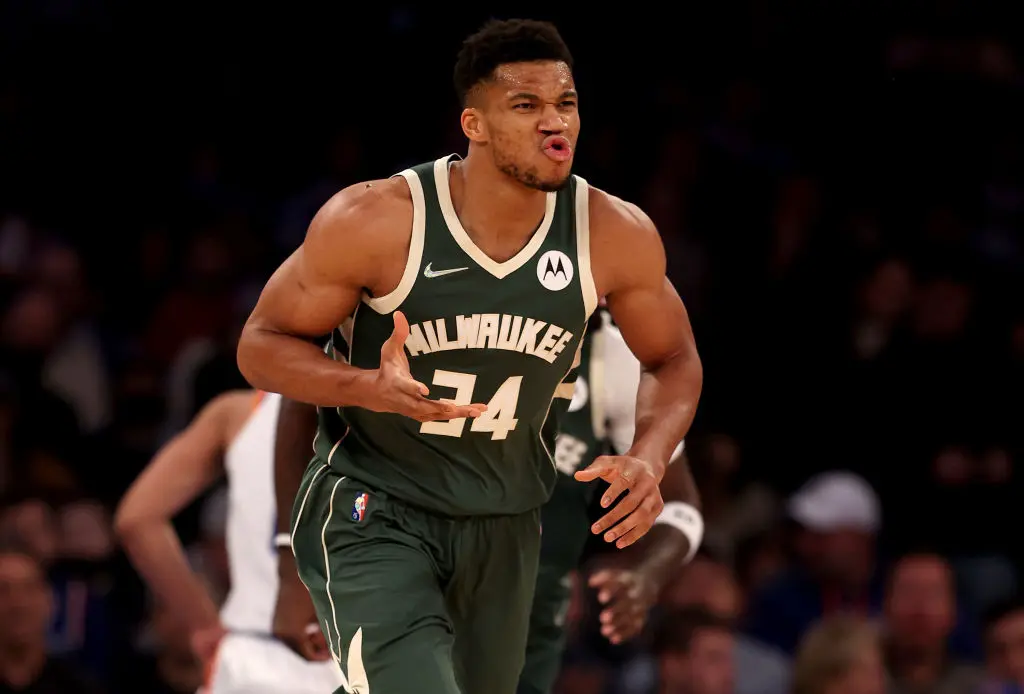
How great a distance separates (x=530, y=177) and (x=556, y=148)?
91 millimetres

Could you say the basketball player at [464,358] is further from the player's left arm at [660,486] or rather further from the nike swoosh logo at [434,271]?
the player's left arm at [660,486]

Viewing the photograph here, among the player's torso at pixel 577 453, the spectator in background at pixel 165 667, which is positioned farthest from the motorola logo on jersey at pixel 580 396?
the spectator in background at pixel 165 667

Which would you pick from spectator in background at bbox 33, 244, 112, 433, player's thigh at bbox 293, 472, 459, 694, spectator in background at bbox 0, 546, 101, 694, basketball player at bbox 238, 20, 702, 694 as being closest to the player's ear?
basketball player at bbox 238, 20, 702, 694

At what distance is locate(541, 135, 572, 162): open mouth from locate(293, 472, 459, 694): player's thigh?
2.94 ft

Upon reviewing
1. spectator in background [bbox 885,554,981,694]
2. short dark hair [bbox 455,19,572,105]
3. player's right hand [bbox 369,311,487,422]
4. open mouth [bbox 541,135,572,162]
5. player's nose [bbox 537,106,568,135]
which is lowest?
spectator in background [bbox 885,554,981,694]

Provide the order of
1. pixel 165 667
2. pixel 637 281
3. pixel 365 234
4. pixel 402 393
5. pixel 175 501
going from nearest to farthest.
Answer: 1. pixel 402 393
2. pixel 365 234
3. pixel 637 281
4. pixel 175 501
5. pixel 165 667

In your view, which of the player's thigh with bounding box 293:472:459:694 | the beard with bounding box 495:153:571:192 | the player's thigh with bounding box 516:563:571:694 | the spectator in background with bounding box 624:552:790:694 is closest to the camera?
the player's thigh with bounding box 293:472:459:694

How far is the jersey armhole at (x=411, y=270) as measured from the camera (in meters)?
3.95

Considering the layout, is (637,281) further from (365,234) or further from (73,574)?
(73,574)

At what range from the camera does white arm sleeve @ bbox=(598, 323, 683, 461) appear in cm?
510

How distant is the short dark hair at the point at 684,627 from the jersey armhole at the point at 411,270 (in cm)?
315

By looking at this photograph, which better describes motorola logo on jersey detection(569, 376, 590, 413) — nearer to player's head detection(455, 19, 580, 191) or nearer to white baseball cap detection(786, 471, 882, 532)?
player's head detection(455, 19, 580, 191)

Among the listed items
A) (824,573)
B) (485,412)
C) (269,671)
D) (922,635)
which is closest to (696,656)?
(922,635)

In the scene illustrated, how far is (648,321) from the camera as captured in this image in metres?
4.21
